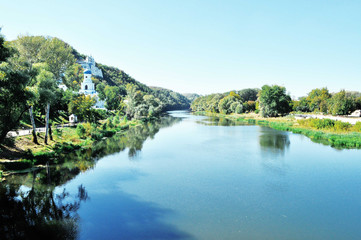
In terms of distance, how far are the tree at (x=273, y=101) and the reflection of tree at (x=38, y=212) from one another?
7180 cm

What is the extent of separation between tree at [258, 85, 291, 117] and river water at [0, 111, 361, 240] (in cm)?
5219

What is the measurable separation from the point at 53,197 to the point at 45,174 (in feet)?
16.7

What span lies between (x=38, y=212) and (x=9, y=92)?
975 cm

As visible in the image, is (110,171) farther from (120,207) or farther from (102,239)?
(102,239)

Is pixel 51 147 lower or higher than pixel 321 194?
higher

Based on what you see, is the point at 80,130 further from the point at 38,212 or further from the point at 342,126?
the point at 342,126

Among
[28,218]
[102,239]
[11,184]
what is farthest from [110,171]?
[102,239]

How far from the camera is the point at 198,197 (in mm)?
14836

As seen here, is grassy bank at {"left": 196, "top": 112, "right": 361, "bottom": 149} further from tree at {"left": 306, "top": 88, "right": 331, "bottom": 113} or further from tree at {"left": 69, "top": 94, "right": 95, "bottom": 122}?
tree at {"left": 69, "top": 94, "right": 95, "bottom": 122}

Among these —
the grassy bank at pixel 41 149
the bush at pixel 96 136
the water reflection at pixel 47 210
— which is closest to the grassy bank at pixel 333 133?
the water reflection at pixel 47 210

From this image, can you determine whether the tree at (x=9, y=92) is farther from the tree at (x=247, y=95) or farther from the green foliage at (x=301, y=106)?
the tree at (x=247, y=95)

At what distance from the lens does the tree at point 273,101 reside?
248 feet

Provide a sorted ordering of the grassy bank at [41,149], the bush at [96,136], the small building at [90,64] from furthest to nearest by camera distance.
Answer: the small building at [90,64], the bush at [96,136], the grassy bank at [41,149]

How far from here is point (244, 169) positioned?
21172 mm
